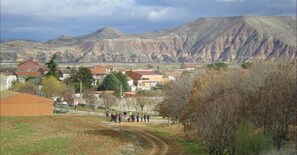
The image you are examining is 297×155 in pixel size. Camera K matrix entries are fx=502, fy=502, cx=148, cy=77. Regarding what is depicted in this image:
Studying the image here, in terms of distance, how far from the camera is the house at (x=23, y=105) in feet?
229

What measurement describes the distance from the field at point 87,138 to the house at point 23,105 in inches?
282

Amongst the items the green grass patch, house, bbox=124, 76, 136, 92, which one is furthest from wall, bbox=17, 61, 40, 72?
the green grass patch

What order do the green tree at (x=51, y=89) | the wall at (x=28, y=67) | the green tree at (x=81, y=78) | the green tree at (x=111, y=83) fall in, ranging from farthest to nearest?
the wall at (x=28, y=67) < the green tree at (x=81, y=78) < the green tree at (x=111, y=83) < the green tree at (x=51, y=89)

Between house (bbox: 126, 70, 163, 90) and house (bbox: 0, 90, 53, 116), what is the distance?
63932 millimetres

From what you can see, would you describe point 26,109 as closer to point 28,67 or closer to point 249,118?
point 249,118

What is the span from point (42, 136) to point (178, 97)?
13928mm

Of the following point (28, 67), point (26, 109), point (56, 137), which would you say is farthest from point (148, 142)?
point (28, 67)

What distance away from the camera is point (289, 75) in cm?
3881

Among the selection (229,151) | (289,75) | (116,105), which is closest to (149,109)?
(116,105)

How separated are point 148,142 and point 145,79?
99.2 m

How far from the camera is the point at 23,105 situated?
7075 centimetres

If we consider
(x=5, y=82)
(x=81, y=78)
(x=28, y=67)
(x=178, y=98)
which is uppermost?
(x=28, y=67)

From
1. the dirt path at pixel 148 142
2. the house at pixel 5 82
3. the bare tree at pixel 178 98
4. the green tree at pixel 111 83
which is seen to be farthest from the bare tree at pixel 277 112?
the green tree at pixel 111 83

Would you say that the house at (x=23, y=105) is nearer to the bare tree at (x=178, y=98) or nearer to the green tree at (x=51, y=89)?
the green tree at (x=51, y=89)
